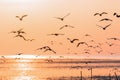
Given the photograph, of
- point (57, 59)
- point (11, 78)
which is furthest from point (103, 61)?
point (11, 78)

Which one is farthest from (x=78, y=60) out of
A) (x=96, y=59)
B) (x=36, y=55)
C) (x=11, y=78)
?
(x=11, y=78)

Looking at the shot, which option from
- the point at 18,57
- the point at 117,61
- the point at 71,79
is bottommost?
the point at 71,79

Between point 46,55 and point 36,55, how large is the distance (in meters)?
3.14

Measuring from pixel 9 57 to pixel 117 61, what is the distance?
72.6ft

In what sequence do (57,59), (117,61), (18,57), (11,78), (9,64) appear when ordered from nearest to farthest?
(11,78) → (117,61) → (9,64) → (57,59) → (18,57)

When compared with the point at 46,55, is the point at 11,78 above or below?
below

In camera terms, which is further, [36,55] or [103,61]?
[36,55]

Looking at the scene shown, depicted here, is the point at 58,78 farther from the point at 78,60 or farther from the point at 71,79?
the point at 78,60

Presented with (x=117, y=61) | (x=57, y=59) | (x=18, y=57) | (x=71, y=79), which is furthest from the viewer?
(x=18, y=57)

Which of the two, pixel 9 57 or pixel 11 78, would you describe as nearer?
pixel 11 78

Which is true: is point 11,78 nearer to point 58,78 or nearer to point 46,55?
point 58,78

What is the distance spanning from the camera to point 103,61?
9012 centimetres

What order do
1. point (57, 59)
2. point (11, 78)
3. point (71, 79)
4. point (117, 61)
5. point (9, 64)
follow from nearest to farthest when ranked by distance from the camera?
point (71, 79) < point (11, 78) < point (117, 61) < point (9, 64) < point (57, 59)

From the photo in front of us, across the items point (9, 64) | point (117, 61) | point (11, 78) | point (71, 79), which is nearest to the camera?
point (71, 79)
